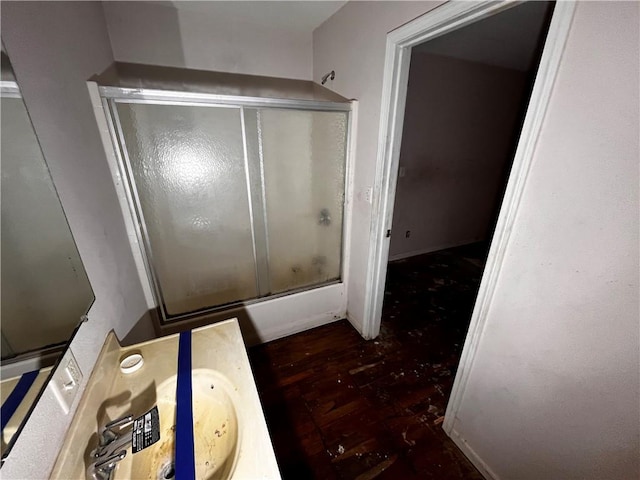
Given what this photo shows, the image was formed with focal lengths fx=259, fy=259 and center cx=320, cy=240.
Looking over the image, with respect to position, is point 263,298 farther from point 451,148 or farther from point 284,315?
point 451,148

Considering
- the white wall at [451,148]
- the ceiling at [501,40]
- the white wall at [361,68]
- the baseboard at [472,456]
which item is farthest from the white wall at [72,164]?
the white wall at [451,148]

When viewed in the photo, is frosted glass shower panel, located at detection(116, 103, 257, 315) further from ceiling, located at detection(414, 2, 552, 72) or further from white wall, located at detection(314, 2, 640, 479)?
ceiling, located at detection(414, 2, 552, 72)

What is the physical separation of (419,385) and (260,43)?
2.60 m

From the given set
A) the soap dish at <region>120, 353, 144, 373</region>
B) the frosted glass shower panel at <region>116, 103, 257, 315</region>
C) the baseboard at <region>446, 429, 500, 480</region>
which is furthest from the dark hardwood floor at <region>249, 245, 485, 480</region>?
the soap dish at <region>120, 353, 144, 373</region>

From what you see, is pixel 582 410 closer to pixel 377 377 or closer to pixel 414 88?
pixel 377 377

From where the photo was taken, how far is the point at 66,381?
68 cm

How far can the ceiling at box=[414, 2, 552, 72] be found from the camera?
5.62ft

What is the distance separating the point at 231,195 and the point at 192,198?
0.71 ft

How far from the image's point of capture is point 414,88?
2.61 meters

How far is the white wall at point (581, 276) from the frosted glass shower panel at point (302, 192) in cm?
116

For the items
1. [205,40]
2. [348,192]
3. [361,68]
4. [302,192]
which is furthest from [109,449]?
[205,40]

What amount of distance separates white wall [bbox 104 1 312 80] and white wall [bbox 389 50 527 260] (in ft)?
4.27

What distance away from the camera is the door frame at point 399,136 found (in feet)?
2.50

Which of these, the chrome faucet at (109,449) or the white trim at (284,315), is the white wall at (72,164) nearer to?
the chrome faucet at (109,449)
